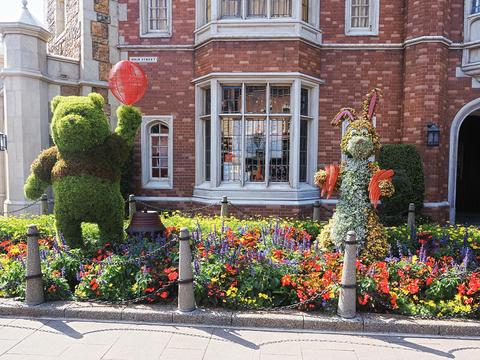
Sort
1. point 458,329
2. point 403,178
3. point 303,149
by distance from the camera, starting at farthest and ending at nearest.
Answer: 1. point 303,149
2. point 403,178
3. point 458,329

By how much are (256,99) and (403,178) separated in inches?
149

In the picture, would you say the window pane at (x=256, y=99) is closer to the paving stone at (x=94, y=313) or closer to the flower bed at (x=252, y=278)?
the flower bed at (x=252, y=278)

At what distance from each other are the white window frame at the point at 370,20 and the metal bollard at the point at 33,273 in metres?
8.25

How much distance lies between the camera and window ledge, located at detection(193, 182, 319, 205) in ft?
29.1

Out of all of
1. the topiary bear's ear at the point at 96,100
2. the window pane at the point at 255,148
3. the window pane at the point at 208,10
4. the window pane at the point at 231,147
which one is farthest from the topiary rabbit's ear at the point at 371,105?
the window pane at the point at 208,10

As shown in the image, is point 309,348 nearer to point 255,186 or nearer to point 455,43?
point 255,186

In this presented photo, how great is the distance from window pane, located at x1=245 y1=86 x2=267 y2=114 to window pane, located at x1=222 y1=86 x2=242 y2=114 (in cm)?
19

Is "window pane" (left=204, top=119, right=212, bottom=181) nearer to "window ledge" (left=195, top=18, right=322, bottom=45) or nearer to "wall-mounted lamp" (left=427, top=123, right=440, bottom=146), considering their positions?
"window ledge" (left=195, top=18, right=322, bottom=45)

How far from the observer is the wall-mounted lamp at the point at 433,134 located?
886cm

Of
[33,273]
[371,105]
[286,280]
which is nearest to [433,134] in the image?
[371,105]

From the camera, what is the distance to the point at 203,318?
4.13m

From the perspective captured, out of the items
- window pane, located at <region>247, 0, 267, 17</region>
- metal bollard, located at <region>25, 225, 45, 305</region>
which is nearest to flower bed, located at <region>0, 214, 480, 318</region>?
metal bollard, located at <region>25, 225, 45, 305</region>

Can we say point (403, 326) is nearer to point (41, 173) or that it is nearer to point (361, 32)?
point (41, 173)

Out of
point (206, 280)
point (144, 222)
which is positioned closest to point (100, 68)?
point (144, 222)
